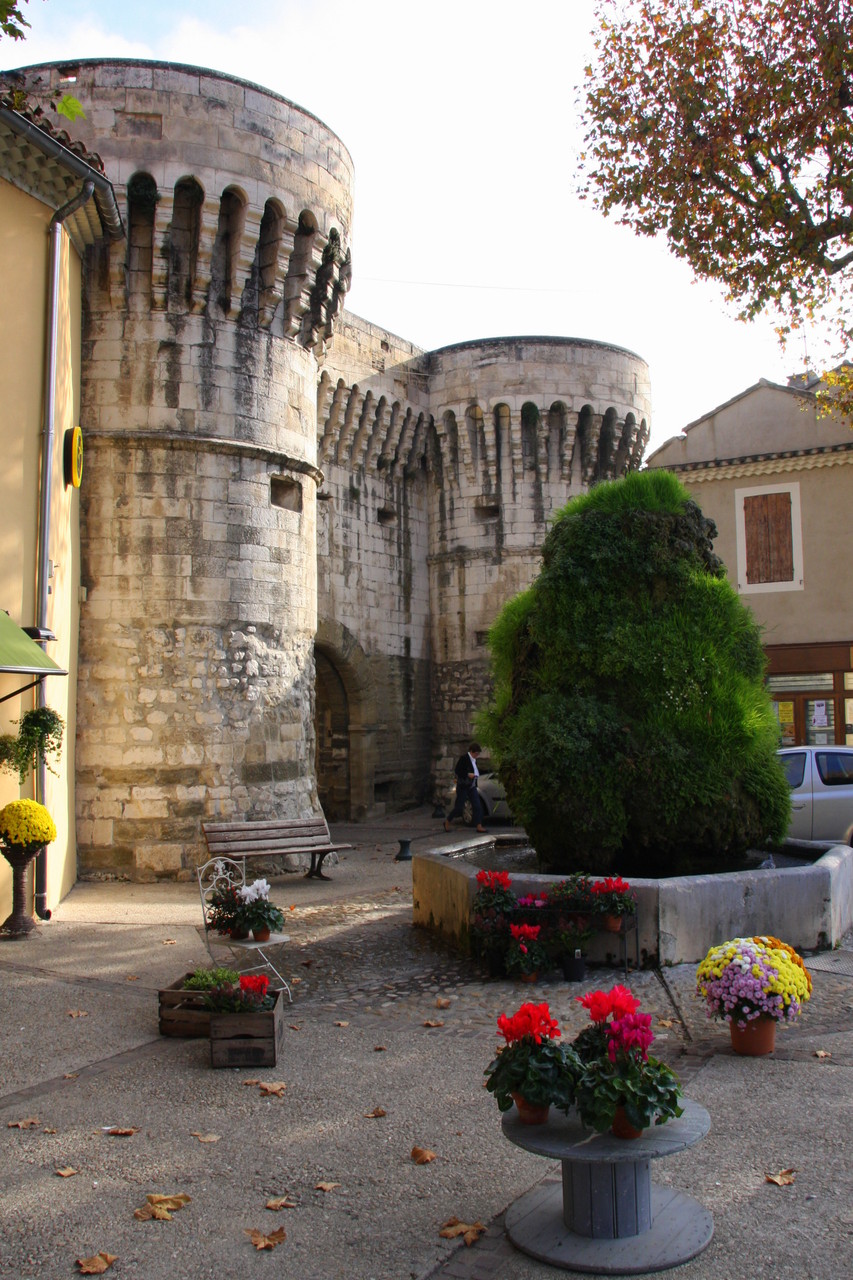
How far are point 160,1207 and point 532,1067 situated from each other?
139 cm

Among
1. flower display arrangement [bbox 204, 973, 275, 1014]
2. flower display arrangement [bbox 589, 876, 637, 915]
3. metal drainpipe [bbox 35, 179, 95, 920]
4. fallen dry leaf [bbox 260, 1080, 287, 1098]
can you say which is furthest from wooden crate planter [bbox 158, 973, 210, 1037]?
metal drainpipe [bbox 35, 179, 95, 920]

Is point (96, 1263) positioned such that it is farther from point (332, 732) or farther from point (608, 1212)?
point (332, 732)

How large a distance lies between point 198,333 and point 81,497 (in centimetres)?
237

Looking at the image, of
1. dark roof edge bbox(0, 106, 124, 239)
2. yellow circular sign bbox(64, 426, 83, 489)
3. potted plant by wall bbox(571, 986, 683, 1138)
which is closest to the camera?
potted plant by wall bbox(571, 986, 683, 1138)

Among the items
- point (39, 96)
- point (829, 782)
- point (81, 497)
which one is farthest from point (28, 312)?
point (829, 782)

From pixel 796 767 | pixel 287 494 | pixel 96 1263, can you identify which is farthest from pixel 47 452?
pixel 796 767

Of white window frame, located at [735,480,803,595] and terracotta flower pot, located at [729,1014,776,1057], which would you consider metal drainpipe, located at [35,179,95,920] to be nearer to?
terracotta flower pot, located at [729,1014,776,1057]

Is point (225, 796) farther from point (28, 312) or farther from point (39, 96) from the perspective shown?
point (39, 96)

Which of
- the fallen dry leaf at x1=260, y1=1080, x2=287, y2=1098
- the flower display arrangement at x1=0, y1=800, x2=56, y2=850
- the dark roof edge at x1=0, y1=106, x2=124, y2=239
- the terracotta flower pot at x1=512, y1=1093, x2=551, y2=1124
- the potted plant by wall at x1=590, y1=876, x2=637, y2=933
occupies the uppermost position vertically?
the dark roof edge at x1=0, y1=106, x2=124, y2=239

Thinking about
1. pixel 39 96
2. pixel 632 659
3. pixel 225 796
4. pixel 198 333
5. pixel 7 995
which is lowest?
pixel 7 995

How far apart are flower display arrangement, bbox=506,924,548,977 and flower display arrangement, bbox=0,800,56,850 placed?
3.85 metres

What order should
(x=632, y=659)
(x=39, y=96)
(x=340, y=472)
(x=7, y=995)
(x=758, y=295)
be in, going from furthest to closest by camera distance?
(x=340, y=472) → (x=39, y=96) → (x=758, y=295) → (x=632, y=659) → (x=7, y=995)

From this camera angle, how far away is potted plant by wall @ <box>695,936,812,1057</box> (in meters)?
5.12

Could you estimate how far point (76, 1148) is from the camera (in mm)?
4211
